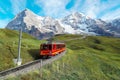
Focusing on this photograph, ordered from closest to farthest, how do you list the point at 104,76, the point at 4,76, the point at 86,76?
1. the point at 4,76
2. the point at 86,76
3. the point at 104,76

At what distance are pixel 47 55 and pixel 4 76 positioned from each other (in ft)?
80.1

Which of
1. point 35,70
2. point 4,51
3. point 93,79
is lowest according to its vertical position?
point 93,79

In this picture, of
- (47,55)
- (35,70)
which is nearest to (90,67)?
(47,55)

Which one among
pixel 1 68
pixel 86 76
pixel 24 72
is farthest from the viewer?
pixel 86 76

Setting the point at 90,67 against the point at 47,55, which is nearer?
the point at 47,55

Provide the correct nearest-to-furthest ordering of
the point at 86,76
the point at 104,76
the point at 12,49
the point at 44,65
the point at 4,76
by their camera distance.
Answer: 1. the point at 4,76
2. the point at 44,65
3. the point at 12,49
4. the point at 86,76
5. the point at 104,76

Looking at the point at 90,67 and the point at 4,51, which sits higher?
the point at 4,51

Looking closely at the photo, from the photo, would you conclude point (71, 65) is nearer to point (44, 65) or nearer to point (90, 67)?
point (90, 67)

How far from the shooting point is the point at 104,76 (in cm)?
6938

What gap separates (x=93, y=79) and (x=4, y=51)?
23.8 m

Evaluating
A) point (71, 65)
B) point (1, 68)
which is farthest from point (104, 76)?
point (1, 68)

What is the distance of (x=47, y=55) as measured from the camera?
58.3 m

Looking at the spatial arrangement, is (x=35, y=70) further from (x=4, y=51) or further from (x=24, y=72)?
(x=4, y=51)

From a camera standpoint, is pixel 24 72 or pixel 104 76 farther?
pixel 104 76
